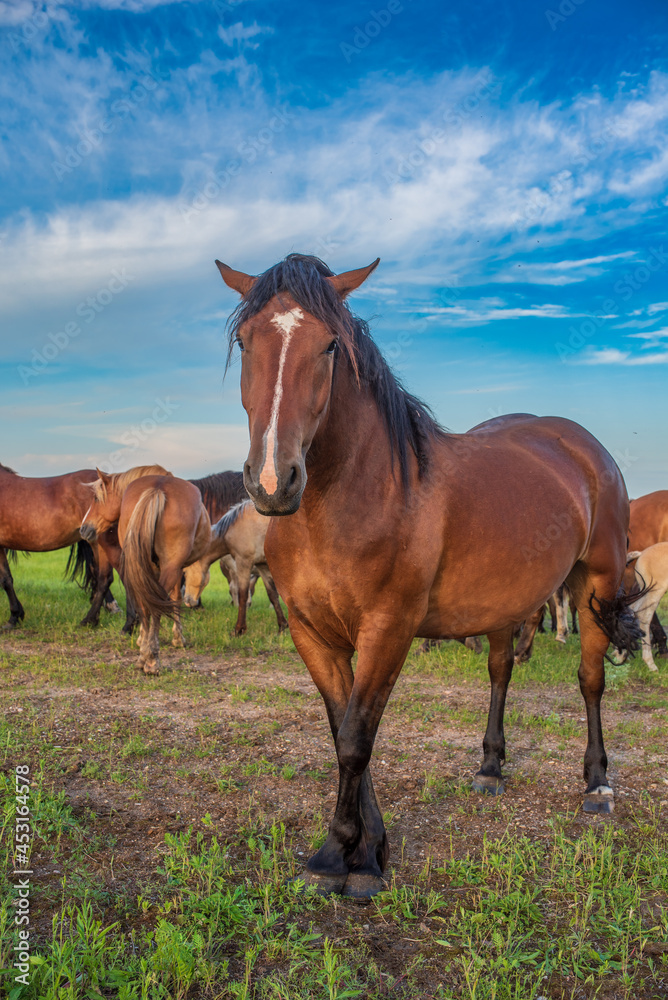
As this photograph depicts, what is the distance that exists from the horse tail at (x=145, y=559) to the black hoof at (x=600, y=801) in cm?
439

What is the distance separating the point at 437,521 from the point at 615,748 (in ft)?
10.5

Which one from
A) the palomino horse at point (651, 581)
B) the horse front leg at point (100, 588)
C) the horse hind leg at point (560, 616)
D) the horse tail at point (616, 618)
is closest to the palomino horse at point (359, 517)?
the horse tail at point (616, 618)

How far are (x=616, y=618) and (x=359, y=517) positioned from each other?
253 centimetres

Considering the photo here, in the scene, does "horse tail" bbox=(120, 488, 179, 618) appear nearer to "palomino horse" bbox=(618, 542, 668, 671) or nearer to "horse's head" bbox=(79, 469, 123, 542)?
"horse's head" bbox=(79, 469, 123, 542)

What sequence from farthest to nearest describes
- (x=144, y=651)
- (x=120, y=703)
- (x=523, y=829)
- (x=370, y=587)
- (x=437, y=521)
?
1. (x=144, y=651)
2. (x=120, y=703)
3. (x=523, y=829)
4. (x=437, y=521)
5. (x=370, y=587)

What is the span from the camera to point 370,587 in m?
2.98

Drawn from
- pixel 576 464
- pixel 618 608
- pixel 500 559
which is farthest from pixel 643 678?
pixel 500 559

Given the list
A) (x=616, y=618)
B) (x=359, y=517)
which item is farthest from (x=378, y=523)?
(x=616, y=618)

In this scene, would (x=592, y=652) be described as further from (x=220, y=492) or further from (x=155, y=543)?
(x=220, y=492)

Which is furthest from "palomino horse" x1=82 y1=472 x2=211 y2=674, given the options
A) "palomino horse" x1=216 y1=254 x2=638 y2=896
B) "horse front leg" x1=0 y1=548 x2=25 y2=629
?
"palomino horse" x1=216 y1=254 x2=638 y2=896

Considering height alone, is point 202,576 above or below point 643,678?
above

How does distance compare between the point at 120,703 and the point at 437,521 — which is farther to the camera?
the point at 120,703

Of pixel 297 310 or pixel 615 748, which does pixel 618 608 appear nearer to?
pixel 615 748

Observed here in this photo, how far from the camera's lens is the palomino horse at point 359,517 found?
262cm
